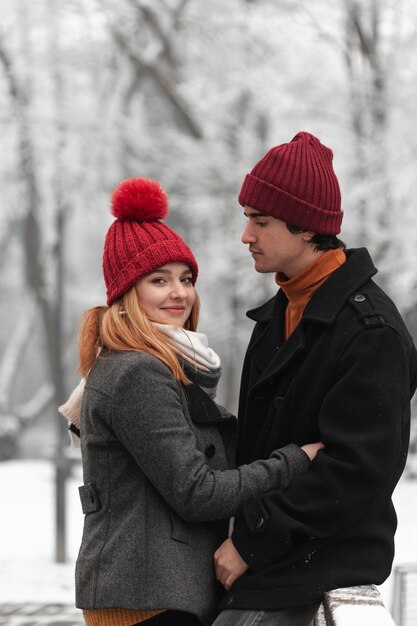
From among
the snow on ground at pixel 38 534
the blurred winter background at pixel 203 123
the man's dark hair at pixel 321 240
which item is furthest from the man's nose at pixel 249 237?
the blurred winter background at pixel 203 123

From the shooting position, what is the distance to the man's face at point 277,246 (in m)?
2.62

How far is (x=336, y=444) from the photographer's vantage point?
2.37 metres

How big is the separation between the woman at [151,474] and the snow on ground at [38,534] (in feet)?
21.4

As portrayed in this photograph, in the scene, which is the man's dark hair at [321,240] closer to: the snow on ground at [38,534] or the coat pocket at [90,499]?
the coat pocket at [90,499]

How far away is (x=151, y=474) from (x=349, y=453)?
48 cm

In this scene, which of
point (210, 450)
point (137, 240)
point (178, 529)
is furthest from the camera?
point (137, 240)

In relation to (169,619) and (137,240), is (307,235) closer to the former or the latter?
(137,240)

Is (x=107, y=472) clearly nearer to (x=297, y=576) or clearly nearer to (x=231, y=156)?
(x=297, y=576)

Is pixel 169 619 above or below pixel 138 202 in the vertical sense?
below

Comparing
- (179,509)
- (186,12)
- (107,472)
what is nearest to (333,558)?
(179,509)

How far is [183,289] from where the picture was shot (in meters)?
2.68

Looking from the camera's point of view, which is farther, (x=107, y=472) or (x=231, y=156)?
(x=231, y=156)

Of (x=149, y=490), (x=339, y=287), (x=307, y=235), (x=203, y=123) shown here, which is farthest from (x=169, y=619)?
(x=203, y=123)

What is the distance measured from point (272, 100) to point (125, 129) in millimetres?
2624
